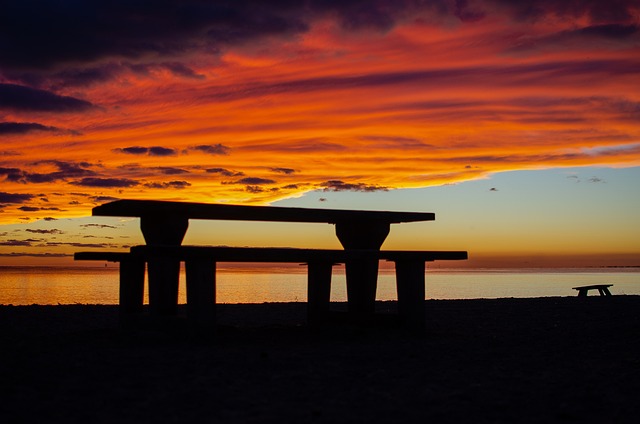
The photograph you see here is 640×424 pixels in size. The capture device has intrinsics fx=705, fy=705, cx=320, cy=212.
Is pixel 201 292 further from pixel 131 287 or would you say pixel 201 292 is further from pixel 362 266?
pixel 362 266

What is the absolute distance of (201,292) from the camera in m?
8.40

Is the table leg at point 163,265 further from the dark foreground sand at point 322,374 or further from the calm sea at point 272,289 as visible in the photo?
the calm sea at point 272,289

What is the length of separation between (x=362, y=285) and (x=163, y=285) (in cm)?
294

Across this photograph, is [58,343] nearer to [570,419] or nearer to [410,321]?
[410,321]

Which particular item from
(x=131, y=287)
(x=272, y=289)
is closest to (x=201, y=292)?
(x=131, y=287)

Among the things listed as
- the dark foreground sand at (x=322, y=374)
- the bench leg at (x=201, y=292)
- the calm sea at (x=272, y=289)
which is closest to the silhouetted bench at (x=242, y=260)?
the bench leg at (x=201, y=292)

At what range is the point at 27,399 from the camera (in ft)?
18.2

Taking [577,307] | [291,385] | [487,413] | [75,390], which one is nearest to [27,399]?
[75,390]

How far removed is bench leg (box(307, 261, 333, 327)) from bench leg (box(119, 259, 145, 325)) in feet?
8.03

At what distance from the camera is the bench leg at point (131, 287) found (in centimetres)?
992

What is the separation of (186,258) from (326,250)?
1811 millimetres

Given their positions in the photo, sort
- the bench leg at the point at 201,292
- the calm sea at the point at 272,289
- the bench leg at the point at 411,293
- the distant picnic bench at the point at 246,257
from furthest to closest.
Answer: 1. the calm sea at the point at 272,289
2. the bench leg at the point at 411,293
3. the distant picnic bench at the point at 246,257
4. the bench leg at the point at 201,292

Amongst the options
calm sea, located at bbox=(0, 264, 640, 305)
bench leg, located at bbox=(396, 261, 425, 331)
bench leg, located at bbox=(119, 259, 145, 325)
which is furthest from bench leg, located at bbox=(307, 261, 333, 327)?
calm sea, located at bbox=(0, 264, 640, 305)

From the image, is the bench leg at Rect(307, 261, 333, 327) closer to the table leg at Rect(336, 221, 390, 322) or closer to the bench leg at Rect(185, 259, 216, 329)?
the table leg at Rect(336, 221, 390, 322)
